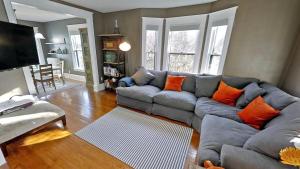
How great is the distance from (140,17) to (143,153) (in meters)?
3.27

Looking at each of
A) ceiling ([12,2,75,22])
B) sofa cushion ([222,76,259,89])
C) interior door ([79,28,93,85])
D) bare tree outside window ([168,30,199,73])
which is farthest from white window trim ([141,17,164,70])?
ceiling ([12,2,75,22])

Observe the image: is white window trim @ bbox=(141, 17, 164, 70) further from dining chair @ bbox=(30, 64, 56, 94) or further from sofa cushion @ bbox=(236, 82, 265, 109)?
dining chair @ bbox=(30, 64, 56, 94)

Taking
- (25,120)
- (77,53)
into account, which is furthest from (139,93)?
(77,53)

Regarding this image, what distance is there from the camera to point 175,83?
3096mm

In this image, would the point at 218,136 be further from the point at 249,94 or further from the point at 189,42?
the point at 189,42

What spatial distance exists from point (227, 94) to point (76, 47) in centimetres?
556

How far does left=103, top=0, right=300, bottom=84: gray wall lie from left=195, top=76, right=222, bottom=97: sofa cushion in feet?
1.56

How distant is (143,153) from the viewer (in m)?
1.87

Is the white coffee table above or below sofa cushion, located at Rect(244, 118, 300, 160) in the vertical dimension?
below

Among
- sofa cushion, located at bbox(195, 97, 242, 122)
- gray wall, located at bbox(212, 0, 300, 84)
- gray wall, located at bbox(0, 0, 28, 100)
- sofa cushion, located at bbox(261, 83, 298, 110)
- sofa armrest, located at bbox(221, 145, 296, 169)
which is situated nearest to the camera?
sofa armrest, located at bbox(221, 145, 296, 169)

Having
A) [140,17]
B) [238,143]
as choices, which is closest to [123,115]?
[238,143]

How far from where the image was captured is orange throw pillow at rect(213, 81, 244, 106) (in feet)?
7.72

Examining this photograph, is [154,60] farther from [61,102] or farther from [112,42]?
[61,102]

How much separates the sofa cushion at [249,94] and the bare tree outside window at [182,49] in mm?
1570
